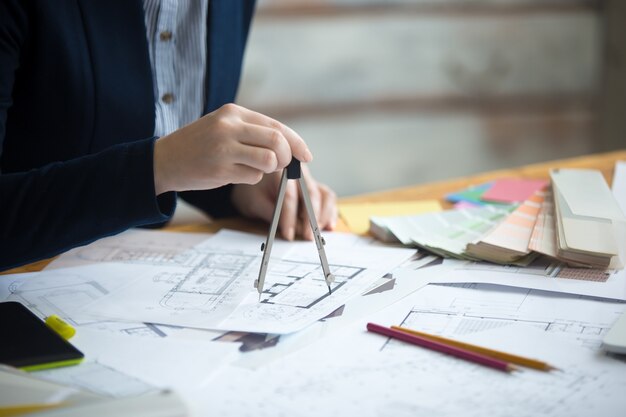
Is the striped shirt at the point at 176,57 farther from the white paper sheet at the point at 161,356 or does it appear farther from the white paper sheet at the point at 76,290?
the white paper sheet at the point at 161,356

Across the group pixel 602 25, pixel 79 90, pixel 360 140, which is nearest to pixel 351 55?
pixel 360 140

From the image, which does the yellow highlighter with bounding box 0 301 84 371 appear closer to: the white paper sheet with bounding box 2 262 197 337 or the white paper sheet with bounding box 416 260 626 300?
the white paper sheet with bounding box 2 262 197 337

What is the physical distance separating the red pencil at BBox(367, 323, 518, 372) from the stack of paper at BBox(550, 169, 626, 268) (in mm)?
268

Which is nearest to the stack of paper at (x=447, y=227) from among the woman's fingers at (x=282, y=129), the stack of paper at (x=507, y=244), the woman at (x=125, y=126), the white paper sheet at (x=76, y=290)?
the stack of paper at (x=507, y=244)

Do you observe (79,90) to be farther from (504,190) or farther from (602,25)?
(602,25)

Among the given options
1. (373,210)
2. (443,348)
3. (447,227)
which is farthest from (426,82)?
(443,348)

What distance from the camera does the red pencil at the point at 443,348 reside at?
632 millimetres

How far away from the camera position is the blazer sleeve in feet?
2.63

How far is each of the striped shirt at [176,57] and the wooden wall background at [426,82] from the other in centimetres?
123

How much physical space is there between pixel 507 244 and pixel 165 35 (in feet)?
2.01

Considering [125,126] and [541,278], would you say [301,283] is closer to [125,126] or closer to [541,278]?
[541,278]

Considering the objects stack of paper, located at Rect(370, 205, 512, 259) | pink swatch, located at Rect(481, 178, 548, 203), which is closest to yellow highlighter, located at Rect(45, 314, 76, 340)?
stack of paper, located at Rect(370, 205, 512, 259)

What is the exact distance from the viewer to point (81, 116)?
109 centimetres

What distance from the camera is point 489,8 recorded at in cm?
262
